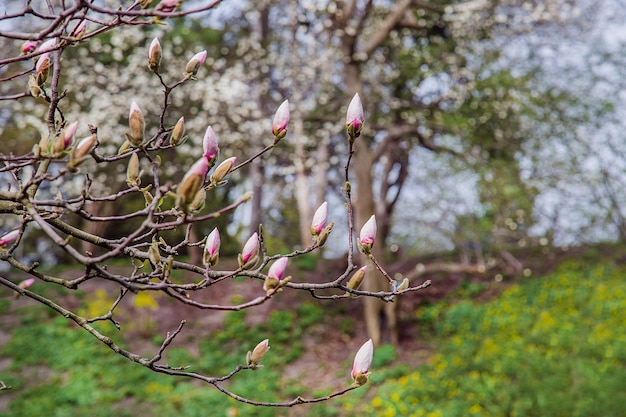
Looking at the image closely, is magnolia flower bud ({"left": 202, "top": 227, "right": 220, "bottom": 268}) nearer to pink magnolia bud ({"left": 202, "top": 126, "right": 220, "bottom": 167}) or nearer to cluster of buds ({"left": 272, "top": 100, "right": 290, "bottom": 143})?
pink magnolia bud ({"left": 202, "top": 126, "right": 220, "bottom": 167})

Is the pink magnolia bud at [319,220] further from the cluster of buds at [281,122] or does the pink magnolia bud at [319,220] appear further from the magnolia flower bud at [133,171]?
the magnolia flower bud at [133,171]

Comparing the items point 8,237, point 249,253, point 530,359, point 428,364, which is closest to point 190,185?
point 249,253

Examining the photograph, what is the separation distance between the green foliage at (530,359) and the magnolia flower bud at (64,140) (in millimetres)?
5363

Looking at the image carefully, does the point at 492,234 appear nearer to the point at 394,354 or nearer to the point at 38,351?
the point at 394,354

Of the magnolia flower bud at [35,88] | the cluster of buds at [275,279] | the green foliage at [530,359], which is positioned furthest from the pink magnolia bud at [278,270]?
the green foliage at [530,359]

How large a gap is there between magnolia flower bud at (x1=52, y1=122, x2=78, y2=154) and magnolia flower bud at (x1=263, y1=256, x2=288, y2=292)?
458mm

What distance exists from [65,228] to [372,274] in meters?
7.00

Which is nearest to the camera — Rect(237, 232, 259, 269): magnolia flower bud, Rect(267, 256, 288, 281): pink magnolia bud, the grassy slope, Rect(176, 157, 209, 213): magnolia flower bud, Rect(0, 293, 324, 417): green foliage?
Rect(176, 157, 209, 213): magnolia flower bud

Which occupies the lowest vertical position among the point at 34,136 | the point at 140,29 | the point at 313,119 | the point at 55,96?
the point at 313,119


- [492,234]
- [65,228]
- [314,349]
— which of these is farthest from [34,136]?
[65,228]

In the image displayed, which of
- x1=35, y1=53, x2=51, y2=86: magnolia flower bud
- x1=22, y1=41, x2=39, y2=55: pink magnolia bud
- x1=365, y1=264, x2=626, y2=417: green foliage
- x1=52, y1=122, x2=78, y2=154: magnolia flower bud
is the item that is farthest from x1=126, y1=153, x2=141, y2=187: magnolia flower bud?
x1=365, y1=264, x2=626, y2=417: green foliage

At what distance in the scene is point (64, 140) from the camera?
1.03 m

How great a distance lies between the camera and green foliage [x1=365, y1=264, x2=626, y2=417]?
17.9 ft

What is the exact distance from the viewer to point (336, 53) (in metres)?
10.3
